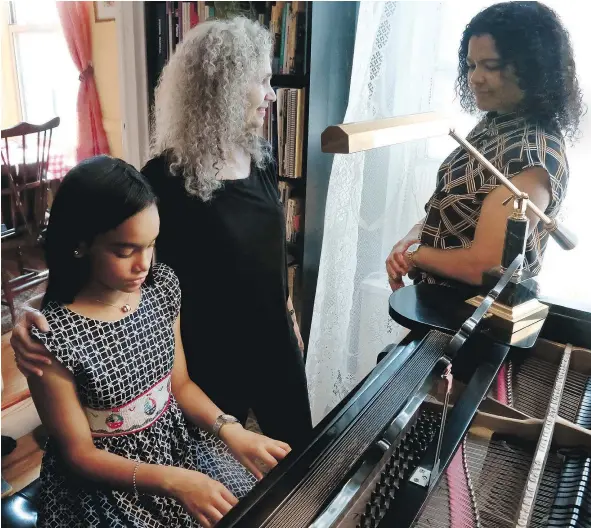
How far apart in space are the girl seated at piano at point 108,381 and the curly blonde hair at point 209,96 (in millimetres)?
374

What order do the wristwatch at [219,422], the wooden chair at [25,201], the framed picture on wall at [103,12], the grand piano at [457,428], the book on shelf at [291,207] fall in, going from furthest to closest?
1. the framed picture on wall at [103,12]
2. the wooden chair at [25,201]
3. the book on shelf at [291,207]
4. the wristwatch at [219,422]
5. the grand piano at [457,428]

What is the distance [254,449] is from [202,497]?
0.17 meters

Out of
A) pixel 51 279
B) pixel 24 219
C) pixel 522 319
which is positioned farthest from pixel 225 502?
pixel 24 219

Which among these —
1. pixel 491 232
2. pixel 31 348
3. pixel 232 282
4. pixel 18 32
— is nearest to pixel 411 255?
pixel 491 232

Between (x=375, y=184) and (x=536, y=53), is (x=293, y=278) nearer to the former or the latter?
(x=375, y=184)

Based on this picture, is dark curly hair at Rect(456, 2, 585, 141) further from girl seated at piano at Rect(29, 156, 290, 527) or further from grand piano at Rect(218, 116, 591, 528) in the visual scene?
girl seated at piano at Rect(29, 156, 290, 527)

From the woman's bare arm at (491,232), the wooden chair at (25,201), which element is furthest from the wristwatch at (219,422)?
the wooden chair at (25,201)

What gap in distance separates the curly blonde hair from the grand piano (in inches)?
22.6

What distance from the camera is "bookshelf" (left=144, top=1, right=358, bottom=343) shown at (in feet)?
6.86

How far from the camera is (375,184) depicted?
2125 mm

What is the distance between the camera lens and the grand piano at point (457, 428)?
0.75m

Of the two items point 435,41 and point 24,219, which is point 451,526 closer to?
point 435,41

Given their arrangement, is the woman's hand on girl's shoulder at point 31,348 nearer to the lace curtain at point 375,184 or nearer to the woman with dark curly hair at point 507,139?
the woman with dark curly hair at point 507,139

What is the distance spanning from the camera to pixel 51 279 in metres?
1.03
